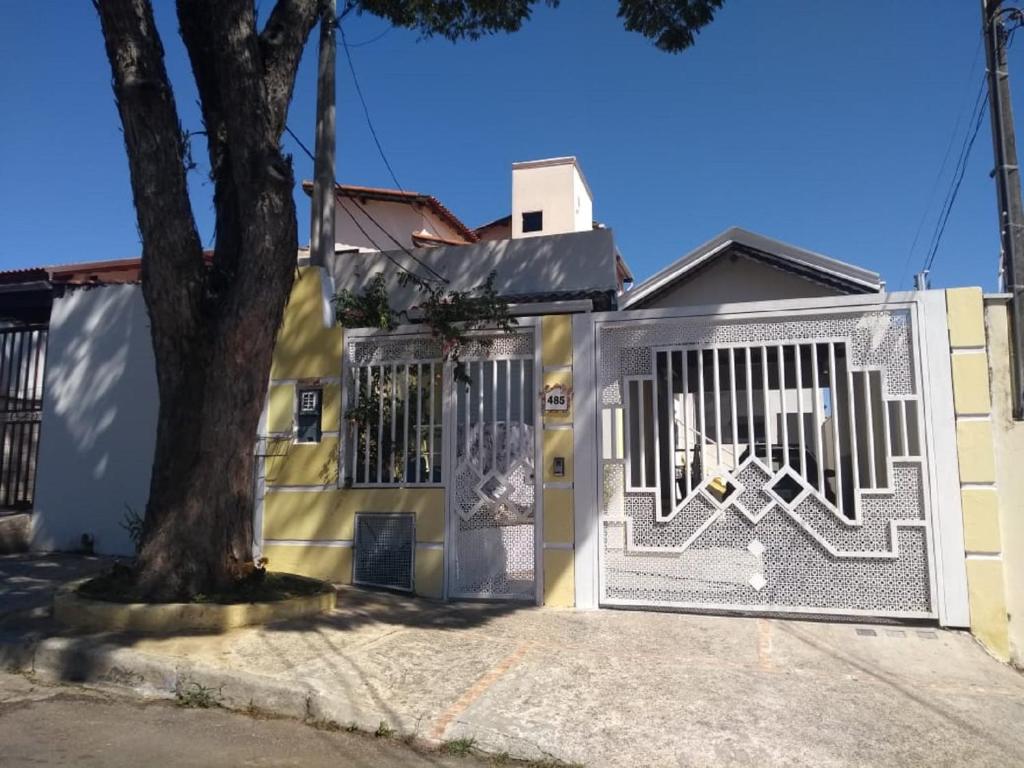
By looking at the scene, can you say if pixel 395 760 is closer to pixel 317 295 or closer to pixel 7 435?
pixel 317 295

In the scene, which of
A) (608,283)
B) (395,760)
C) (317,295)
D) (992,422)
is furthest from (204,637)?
(608,283)

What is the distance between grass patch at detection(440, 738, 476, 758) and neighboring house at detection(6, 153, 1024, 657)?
105 inches

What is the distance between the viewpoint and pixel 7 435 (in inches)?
365

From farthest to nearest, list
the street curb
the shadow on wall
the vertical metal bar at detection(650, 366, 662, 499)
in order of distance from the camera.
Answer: the shadow on wall, the vertical metal bar at detection(650, 366, 662, 499), the street curb

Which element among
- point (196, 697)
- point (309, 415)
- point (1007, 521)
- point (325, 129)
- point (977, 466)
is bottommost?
point (196, 697)

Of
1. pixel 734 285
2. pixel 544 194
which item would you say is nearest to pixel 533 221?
pixel 544 194

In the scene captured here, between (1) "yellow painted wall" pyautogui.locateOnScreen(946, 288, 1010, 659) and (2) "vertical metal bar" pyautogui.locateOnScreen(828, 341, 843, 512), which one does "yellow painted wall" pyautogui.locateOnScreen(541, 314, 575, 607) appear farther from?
(1) "yellow painted wall" pyautogui.locateOnScreen(946, 288, 1010, 659)

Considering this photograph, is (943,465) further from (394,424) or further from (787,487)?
(394,424)

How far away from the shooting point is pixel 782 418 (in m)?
6.11

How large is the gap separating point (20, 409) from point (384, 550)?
17.5 feet

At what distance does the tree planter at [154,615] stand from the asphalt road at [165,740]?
0.72 metres

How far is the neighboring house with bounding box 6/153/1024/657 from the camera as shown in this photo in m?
5.82

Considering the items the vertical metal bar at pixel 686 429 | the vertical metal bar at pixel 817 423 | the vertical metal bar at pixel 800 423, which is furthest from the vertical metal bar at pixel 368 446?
the vertical metal bar at pixel 817 423

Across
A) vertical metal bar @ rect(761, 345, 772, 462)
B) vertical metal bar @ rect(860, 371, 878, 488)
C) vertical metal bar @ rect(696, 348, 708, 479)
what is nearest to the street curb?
vertical metal bar @ rect(696, 348, 708, 479)
